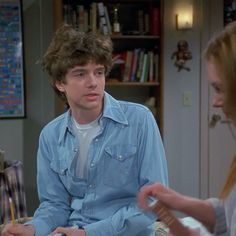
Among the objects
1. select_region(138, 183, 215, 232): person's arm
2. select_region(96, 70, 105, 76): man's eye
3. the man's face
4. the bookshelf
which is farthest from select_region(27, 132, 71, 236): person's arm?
the bookshelf

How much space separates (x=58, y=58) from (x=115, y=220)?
24.7 inches

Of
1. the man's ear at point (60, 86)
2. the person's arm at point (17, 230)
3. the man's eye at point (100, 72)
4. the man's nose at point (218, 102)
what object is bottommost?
the person's arm at point (17, 230)

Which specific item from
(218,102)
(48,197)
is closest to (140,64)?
(48,197)

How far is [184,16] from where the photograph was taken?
3.88 metres

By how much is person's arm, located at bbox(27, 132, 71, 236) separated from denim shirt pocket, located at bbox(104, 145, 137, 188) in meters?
0.21

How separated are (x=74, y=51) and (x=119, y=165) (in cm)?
45

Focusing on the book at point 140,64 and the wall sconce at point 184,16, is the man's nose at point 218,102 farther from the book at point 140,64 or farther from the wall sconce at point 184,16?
the wall sconce at point 184,16

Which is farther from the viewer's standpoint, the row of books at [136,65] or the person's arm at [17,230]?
the row of books at [136,65]

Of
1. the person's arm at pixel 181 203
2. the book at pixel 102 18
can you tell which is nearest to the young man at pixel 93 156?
the person's arm at pixel 181 203

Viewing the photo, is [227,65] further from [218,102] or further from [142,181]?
[142,181]

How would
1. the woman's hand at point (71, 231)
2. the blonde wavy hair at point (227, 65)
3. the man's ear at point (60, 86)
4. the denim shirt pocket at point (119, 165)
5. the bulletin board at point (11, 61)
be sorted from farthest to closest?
the bulletin board at point (11, 61)
the man's ear at point (60, 86)
the denim shirt pocket at point (119, 165)
the woman's hand at point (71, 231)
the blonde wavy hair at point (227, 65)

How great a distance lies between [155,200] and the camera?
1021 millimetres

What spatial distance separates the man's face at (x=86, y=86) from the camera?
1.75 meters

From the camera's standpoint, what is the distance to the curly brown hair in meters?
1.75
